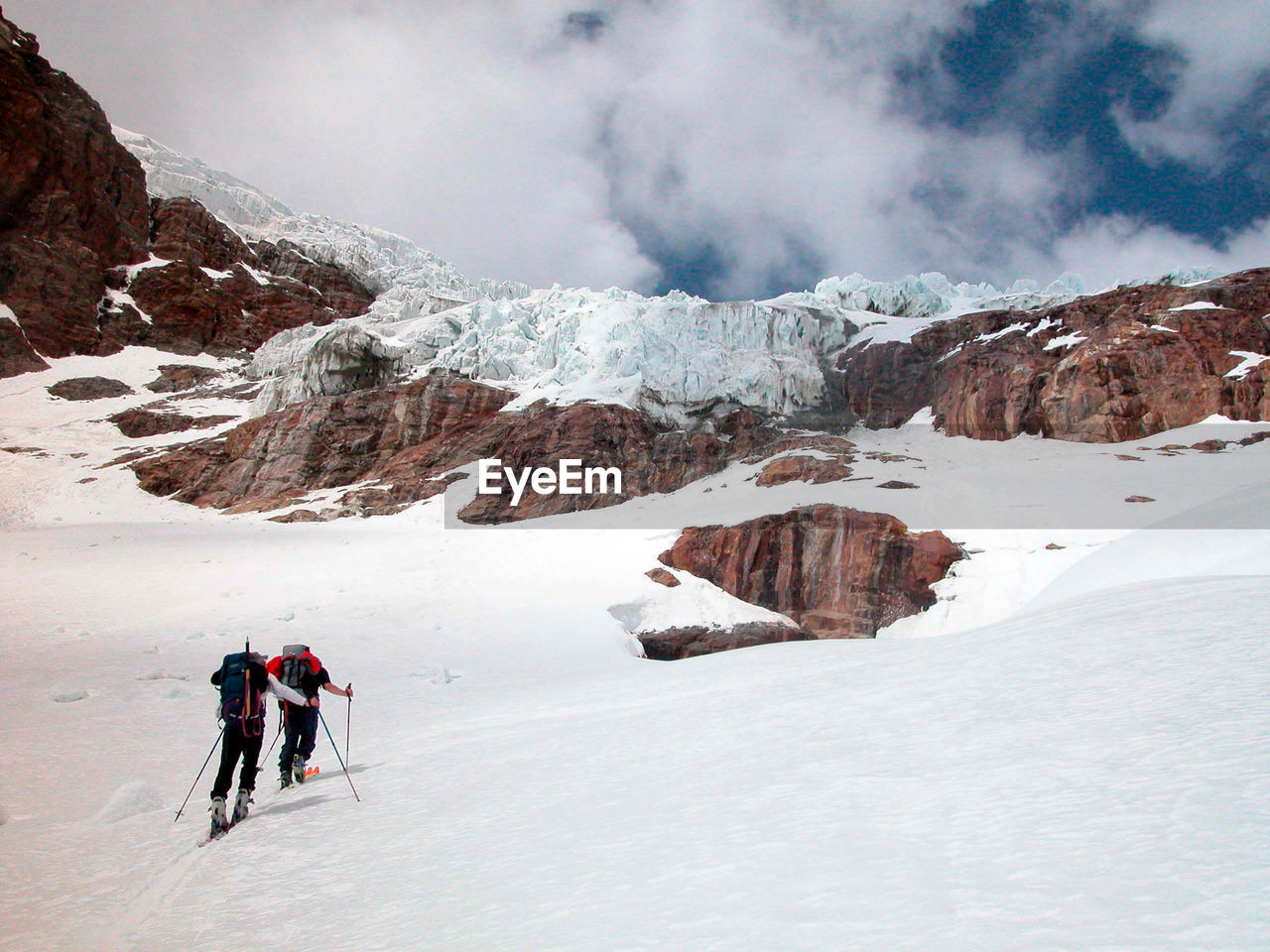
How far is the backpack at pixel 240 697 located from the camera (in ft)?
18.4

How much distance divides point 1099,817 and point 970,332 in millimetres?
51408

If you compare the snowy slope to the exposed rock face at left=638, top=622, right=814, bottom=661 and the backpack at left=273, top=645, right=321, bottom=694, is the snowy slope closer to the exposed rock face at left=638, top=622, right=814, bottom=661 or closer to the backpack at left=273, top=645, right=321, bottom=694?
the exposed rock face at left=638, top=622, right=814, bottom=661

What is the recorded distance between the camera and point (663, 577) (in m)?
23.1

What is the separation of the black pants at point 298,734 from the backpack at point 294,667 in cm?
22

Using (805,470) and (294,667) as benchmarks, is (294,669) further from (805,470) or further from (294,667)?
(805,470)

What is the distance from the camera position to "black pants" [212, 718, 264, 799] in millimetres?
5332

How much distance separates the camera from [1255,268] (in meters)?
40.1

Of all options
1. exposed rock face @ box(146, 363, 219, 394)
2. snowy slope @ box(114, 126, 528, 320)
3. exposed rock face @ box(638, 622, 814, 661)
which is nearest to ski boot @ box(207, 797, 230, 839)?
exposed rock face @ box(638, 622, 814, 661)

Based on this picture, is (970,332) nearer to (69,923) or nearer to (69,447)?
(69,923)

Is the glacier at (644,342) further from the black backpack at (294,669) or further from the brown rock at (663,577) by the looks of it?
the black backpack at (294,669)

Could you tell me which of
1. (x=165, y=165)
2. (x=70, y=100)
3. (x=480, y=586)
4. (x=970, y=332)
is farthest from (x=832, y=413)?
(x=165, y=165)

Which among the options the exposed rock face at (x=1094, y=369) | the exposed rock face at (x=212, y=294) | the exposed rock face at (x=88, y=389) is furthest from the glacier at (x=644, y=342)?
the exposed rock face at (x=212, y=294)

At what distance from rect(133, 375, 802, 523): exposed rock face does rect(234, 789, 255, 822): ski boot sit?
30.2m

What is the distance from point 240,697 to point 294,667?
4.23ft
